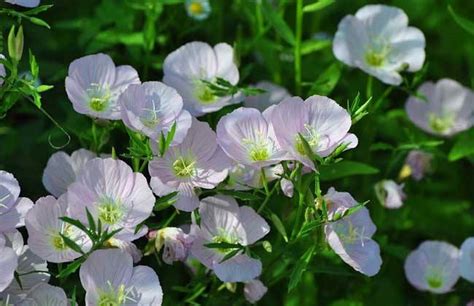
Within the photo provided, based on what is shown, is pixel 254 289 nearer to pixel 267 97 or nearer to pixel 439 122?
pixel 267 97

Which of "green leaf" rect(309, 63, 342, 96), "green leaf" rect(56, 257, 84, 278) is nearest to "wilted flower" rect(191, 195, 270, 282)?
"green leaf" rect(56, 257, 84, 278)

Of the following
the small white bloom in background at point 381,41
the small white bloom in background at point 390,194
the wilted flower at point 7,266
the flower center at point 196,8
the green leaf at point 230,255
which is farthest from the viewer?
the flower center at point 196,8

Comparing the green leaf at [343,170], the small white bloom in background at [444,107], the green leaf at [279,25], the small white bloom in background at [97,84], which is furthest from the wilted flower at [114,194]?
the small white bloom in background at [444,107]

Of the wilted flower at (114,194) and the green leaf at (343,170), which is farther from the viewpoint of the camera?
the green leaf at (343,170)

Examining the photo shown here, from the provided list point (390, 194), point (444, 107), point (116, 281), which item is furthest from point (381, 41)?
point (116, 281)

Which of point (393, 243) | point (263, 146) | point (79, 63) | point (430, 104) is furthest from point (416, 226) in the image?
point (79, 63)

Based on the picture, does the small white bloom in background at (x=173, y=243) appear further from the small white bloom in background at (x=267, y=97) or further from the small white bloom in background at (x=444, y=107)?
the small white bloom in background at (x=444, y=107)

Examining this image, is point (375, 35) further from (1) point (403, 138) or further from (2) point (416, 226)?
(2) point (416, 226)
